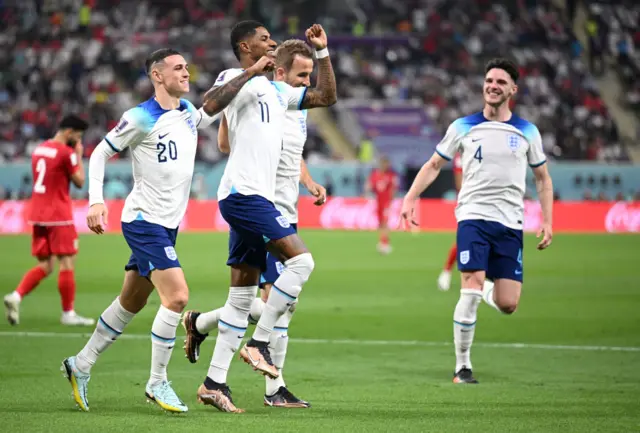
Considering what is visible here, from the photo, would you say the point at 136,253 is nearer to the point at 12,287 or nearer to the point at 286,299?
the point at 286,299

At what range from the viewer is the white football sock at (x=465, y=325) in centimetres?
941

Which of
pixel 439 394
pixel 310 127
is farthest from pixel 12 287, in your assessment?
pixel 310 127

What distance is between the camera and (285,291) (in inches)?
291

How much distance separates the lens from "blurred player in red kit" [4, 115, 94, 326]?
43.5ft

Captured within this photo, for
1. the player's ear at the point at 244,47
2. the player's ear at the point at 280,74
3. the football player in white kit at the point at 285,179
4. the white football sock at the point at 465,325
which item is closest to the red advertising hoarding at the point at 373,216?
the white football sock at the point at 465,325

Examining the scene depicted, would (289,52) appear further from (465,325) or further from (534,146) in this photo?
(465,325)

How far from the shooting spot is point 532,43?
45.4 meters

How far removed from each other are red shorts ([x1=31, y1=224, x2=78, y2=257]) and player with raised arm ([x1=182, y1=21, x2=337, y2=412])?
6023 millimetres

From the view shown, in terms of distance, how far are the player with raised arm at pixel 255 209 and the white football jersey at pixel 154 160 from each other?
12.8 inches

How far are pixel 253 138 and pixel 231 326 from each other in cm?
131

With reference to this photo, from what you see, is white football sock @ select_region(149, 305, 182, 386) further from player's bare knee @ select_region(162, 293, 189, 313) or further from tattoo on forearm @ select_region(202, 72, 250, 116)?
tattoo on forearm @ select_region(202, 72, 250, 116)

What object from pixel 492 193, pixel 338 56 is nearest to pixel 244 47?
pixel 492 193

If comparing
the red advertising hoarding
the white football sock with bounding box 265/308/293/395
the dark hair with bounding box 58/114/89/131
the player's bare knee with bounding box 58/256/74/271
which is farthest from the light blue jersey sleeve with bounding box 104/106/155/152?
the red advertising hoarding

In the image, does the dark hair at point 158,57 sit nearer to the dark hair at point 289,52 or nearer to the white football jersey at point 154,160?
the white football jersey at point 154,160
